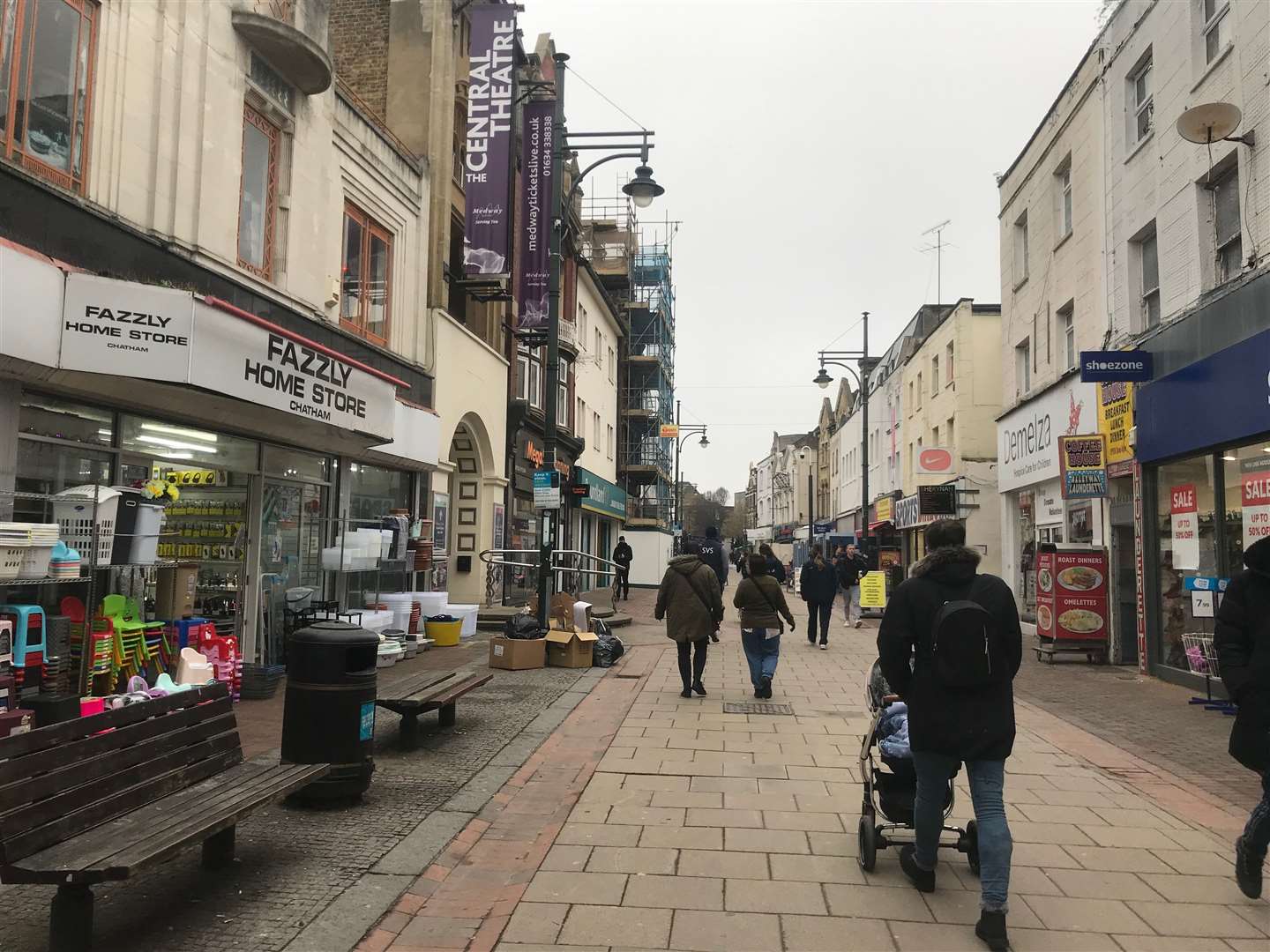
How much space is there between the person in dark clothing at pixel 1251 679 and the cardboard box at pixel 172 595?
328 inches

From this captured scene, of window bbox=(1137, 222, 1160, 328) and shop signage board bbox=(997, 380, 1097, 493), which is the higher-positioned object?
window bbox=(1137, 222, 1160, 328)

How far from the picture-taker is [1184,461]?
39.5 ft

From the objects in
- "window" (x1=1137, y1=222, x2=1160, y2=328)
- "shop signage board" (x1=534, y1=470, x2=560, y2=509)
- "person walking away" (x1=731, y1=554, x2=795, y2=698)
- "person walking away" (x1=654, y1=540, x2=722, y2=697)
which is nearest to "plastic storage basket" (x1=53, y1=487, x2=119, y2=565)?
"person walking away" (x1=654, y1=540, x2=722, y2=697)

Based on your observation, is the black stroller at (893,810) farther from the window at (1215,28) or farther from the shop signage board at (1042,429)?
the shop signage board at (1042,429)

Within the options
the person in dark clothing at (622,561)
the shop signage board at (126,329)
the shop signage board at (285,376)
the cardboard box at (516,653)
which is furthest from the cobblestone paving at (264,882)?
the person in dark clothing at (622,561)

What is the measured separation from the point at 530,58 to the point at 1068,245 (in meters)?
13.5

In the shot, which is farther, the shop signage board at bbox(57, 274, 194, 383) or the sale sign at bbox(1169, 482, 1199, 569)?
the sale sign at bbox(1169, 482, 1199, 569)

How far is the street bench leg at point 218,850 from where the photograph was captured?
178 inches

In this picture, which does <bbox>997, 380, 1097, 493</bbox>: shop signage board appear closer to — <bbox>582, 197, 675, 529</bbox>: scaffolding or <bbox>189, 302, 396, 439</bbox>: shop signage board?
<bbox>189, 302, 396, 439</bbox>: shop signage board

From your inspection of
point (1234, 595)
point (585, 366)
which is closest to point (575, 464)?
point (585, 366)

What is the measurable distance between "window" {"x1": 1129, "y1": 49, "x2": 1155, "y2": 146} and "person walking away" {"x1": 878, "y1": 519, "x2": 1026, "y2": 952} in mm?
12305

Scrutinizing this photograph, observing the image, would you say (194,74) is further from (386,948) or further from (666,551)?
(666,551)

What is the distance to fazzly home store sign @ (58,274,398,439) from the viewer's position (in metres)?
7.52

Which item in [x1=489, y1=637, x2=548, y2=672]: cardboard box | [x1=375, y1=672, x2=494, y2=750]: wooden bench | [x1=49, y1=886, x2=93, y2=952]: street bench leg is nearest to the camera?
[x1=49, y1=886, x2=93, y2=952]: street bench leg
